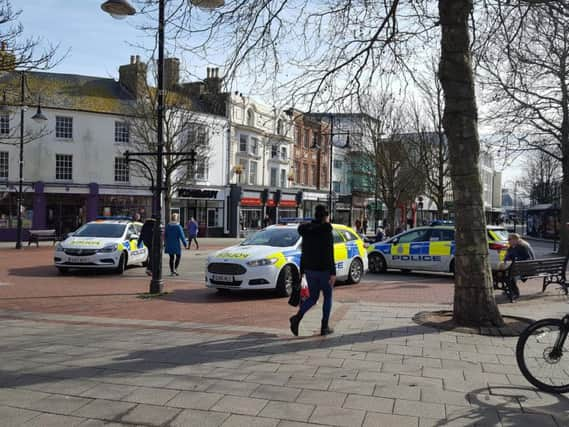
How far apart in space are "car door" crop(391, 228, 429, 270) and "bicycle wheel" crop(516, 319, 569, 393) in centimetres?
1083

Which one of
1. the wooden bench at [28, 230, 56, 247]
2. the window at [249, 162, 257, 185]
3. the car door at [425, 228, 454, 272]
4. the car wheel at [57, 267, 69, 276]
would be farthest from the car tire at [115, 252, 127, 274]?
the window at [249, 162, 257, 185]

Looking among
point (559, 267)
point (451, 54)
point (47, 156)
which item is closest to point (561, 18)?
point (451, 54)

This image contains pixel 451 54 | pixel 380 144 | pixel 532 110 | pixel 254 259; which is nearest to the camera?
pixel 451 54

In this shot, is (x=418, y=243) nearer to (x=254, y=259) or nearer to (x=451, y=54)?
(x=254, y=259)

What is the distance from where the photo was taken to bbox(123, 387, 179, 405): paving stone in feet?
15.0

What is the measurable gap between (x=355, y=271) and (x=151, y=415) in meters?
9.79

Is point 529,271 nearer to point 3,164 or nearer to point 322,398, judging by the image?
point 322,398

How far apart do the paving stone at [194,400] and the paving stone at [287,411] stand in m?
0.49

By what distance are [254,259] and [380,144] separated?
67.0ft

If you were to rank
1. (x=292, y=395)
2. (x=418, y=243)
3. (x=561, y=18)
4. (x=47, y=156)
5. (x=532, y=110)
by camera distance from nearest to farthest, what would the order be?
(x=292, y=395)
(x=561, y=18)
(x=418, y=243)
(x=532, y=110)
(x=47, y=156)

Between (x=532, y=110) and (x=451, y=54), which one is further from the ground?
(x=532, y=110)

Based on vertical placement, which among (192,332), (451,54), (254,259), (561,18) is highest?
(561,18)

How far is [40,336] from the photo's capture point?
700cm

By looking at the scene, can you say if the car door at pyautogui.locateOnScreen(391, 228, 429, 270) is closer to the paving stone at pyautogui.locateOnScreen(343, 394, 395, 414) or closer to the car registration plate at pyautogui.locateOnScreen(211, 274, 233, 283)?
the car registration plate at pyautogui.locateOnScreen(211, 274, 233, 283)
